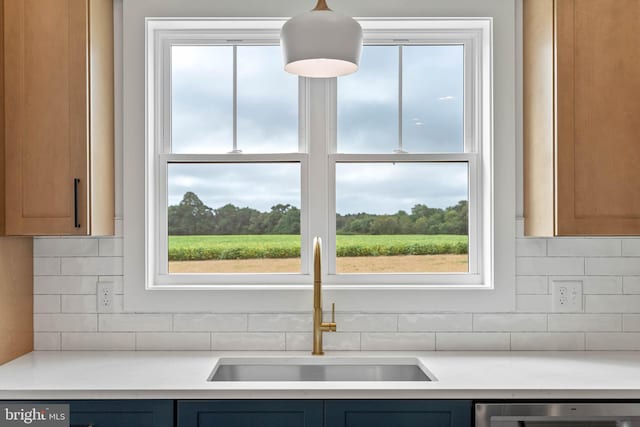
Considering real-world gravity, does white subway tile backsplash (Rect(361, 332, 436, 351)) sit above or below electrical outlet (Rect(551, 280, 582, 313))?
below

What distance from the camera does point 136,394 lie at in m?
1.80

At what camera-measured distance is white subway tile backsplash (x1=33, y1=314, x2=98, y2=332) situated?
243cm

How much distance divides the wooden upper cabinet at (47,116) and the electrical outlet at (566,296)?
189 centimetres

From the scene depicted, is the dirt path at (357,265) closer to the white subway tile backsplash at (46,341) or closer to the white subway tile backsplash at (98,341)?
the white subway tile backsplash at (98,341)

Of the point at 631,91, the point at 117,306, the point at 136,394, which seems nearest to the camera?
the point at 136,394

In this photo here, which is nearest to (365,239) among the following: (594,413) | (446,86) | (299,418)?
(446,86)

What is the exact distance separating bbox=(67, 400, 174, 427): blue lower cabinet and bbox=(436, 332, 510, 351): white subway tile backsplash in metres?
1.15

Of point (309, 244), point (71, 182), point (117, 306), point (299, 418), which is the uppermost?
point (71, 182)

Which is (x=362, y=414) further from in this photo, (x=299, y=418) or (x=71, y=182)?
(x=71, y=182)

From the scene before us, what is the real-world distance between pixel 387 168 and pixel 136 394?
54.6 inches

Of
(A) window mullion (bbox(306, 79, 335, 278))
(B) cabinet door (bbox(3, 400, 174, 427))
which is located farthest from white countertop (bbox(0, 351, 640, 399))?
(A) window mullion (bbox(306, 79, 335, 278))

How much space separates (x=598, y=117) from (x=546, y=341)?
0.94 metres

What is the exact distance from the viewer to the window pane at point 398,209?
2.56 meters

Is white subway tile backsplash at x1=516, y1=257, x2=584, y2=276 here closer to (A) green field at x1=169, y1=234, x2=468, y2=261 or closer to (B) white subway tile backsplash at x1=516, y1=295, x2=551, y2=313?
(B) white subway tile backsplash at x1=516, y1=295, x2=551, y2=313
